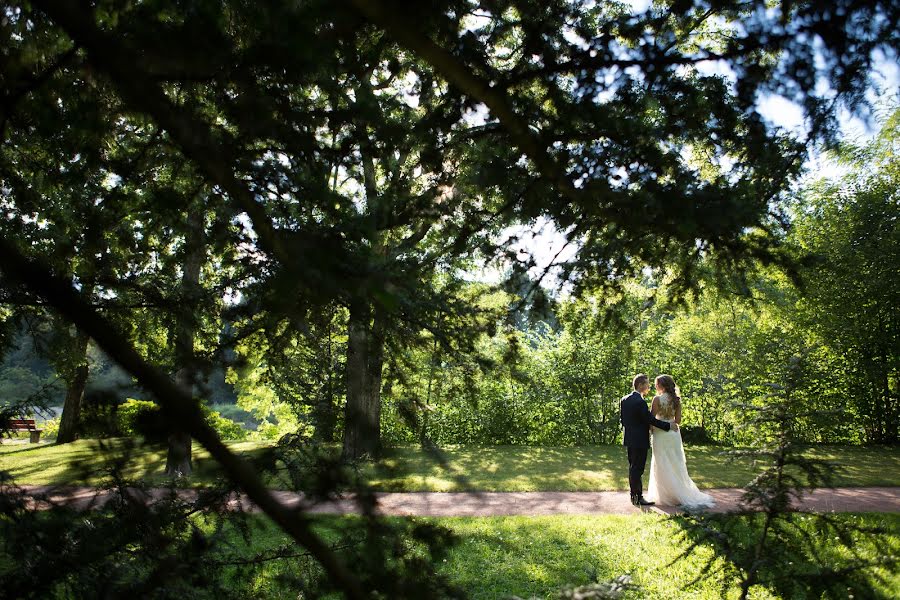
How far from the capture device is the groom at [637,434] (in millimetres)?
8742

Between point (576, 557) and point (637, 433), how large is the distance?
10.5 ft

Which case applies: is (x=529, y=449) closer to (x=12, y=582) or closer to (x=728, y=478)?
(x=728, y=478)

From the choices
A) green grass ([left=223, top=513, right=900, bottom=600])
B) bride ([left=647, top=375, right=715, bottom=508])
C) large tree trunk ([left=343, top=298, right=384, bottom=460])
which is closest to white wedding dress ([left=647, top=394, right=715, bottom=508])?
bride ([left=647, top=375, right=715, bottom=508])

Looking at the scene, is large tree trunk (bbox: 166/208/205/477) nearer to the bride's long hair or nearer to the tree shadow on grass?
the tree shadow on grass

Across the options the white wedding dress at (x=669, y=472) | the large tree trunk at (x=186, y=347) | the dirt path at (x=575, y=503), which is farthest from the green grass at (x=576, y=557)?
the large tree trunk at (x=186, y=347)

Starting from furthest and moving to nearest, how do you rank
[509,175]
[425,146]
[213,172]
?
[425,146] < [509,175] < [213,172]

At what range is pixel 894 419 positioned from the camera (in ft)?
49.8

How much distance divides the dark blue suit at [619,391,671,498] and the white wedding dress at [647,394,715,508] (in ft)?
0.47

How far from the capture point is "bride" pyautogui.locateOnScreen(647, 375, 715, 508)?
8.56 metres

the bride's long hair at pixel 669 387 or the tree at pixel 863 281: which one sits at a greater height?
the tree at pixel 863 281

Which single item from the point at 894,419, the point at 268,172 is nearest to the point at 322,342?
the point at 268,172

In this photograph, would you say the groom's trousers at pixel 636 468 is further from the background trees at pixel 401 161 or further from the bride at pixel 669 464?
the background trees at pixel 401 161

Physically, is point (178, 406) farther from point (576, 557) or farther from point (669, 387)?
point (669, 387)

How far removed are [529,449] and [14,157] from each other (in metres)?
12.7
